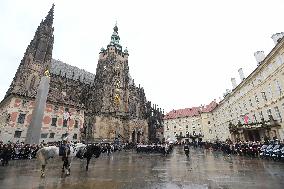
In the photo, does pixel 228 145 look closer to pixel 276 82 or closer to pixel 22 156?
pixel 276 82

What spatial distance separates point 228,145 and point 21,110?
112 feet

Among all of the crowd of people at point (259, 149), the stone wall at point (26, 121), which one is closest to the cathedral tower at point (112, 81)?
the stone wall at point (26, 121)

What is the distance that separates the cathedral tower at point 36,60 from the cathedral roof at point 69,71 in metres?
A: 5.27

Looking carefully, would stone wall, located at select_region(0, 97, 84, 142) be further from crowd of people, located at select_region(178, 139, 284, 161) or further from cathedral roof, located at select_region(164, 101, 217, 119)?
cathedral roof, located at select_region(164, 101, 217, 119)

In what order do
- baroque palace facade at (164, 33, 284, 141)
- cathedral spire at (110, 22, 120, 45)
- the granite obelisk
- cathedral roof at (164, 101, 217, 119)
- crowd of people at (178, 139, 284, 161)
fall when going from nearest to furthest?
1. crowd of people at (178, 139, 284, 161)
2. the granite obelisk
3. baroque palace facade at (164, 33, 284, 141)
4. cathedral roof at (164, 101, 217, 119)
5. cathedral spire at (110, 22, 120, 45)

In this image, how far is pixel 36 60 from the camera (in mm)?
49219

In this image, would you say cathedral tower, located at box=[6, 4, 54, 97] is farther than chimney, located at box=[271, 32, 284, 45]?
Yes

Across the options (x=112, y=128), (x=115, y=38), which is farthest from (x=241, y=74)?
(x=115, y=38)

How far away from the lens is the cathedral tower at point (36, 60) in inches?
1826

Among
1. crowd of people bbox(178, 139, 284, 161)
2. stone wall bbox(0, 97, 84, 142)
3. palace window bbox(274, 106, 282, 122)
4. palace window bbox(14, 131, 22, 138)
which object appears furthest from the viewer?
palace window bbox(14, 131, 22, 138)

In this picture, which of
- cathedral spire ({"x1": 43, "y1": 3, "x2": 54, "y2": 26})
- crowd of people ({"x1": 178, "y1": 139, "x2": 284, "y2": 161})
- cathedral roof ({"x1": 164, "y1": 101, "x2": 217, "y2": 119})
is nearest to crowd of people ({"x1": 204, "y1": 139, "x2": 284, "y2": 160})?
crowd of people ({"x1": 178, "y1": 139, "x2": 284, "y2": 161})

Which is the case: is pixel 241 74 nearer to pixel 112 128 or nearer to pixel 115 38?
pixel 112 128

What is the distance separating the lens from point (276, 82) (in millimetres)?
25203

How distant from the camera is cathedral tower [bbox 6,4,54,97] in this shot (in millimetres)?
46375
